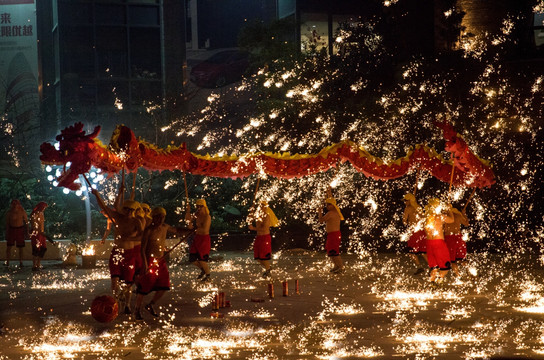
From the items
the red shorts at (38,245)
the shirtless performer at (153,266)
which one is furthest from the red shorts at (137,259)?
the red shorts at (38,245)

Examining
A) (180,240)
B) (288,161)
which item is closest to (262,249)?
(288,161)

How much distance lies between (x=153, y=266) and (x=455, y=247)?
7065 mm

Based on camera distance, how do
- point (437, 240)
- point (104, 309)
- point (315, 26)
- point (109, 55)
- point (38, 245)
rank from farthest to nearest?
point (109, 55) → point (315, 26) → point (38, 245) → point (437, 240) → point (104, 309)

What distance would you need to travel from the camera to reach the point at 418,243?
1675cm

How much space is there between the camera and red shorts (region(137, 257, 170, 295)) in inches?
447

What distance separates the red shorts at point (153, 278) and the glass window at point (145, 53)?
70.6 ft

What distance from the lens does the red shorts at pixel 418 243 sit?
16.6m

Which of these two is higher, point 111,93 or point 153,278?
point 111,93

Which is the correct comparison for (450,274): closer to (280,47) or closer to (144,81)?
(280,47)

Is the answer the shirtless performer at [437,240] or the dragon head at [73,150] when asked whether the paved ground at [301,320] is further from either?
the dragon head at [73,150]

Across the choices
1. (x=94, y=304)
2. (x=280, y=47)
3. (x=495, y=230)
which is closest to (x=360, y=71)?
(x=280, y=47)

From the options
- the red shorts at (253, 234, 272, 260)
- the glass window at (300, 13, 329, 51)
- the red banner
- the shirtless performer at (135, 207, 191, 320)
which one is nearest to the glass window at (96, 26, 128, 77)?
the glass window at (300, 13, 329, 51)

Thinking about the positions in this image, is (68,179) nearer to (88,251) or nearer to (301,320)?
(301,320)

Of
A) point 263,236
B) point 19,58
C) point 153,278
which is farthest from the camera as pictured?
point 19,58
